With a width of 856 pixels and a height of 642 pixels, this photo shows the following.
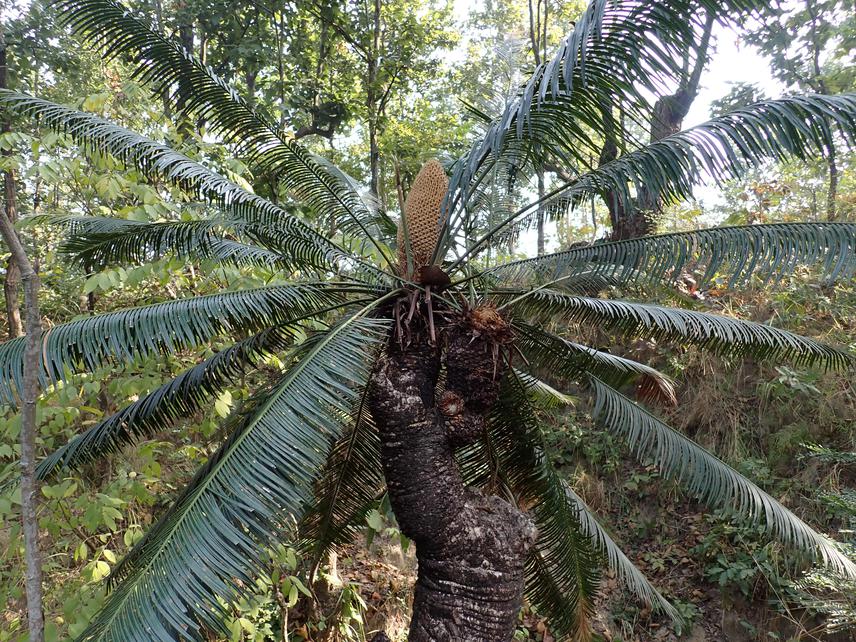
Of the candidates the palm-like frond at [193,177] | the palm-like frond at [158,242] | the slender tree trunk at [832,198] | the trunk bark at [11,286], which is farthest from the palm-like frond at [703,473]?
the trunk bark at [11,286]

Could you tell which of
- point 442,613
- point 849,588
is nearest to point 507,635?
point 442,613

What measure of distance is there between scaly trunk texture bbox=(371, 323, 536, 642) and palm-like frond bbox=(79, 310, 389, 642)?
17.1 inches

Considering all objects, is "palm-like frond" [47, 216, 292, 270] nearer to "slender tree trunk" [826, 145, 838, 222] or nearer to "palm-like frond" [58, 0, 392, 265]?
"palm-like frond" [58, 0, 392, 265]

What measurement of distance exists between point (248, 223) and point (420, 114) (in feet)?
27.2

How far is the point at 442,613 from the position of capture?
309cm

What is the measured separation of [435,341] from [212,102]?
2.25 meters

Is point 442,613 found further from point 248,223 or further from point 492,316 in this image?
point 248,223

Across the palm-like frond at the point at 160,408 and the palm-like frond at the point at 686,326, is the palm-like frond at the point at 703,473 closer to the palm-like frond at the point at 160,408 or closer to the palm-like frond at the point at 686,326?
the palm-like frond at the point at 686,326

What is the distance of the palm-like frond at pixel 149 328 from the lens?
2896 millimetres

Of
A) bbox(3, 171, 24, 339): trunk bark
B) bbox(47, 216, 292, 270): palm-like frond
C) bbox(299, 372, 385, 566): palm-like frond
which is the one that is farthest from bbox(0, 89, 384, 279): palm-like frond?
bbox(3, 171, 24, 339): trunk bark

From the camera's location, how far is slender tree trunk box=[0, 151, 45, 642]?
7.20ft

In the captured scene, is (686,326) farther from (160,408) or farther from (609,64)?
(160,408)

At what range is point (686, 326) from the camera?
12.2ft

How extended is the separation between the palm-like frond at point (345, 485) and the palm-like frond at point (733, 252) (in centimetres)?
144
